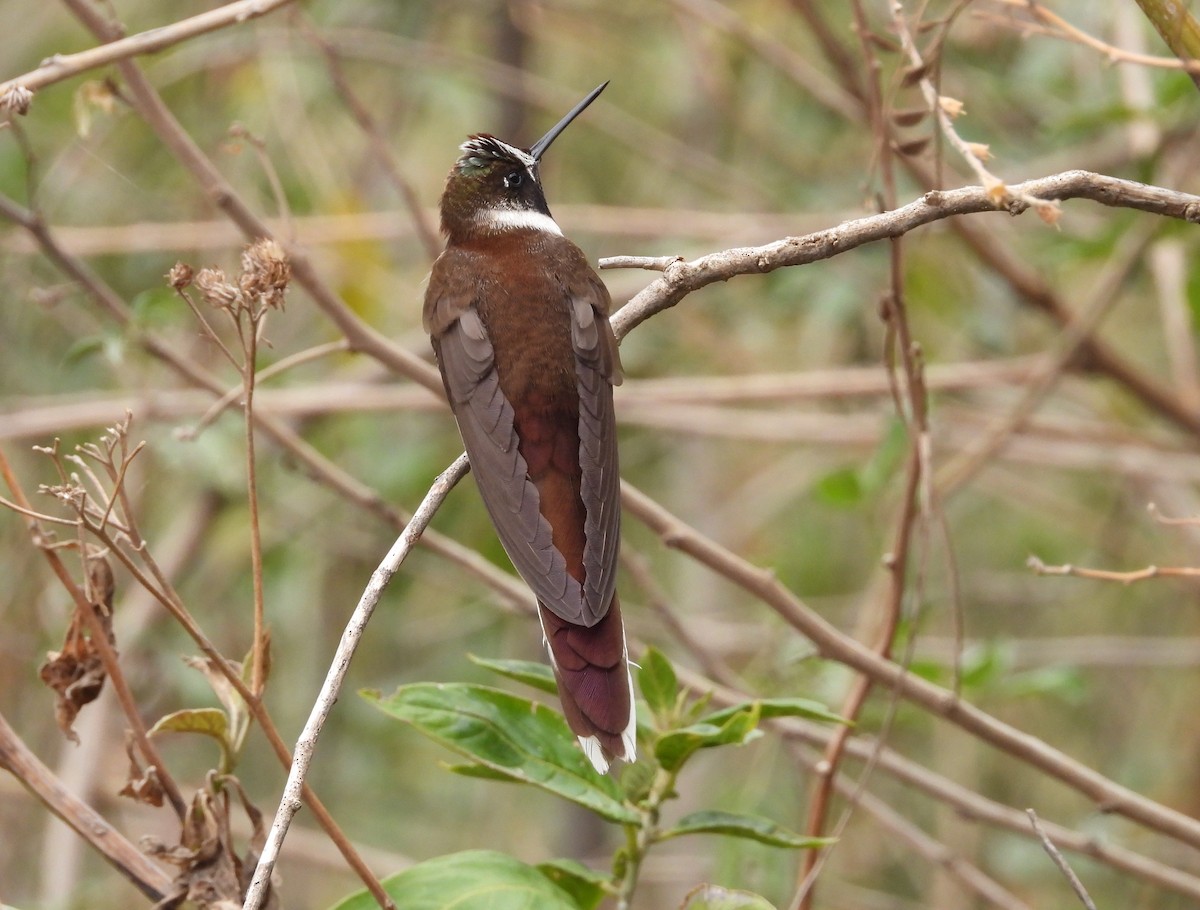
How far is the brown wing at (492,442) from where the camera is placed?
2.28m

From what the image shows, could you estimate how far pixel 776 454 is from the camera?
6.48 meters

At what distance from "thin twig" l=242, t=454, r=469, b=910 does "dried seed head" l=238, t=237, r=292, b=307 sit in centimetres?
35

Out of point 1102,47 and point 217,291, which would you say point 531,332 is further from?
point 1102,47

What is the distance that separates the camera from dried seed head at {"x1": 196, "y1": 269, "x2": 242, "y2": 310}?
1817 millimetres

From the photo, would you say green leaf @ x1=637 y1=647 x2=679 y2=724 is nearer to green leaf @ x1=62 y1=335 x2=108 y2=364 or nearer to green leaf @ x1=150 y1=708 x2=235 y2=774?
green leaf @ x1=150 y1=708 x2=235 y2=774

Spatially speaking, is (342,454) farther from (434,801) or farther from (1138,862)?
(1138,862)

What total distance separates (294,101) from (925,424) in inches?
118

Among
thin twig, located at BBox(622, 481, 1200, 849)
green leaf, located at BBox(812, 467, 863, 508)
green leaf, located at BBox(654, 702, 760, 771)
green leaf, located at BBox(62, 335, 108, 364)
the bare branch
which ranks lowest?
green leaf, located at BBox(654, 702, 760, 771)

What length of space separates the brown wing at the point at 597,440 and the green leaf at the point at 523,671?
0.19 m

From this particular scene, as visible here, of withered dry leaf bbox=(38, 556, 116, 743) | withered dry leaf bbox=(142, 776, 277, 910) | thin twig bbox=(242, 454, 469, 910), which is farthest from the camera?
withered dry leaf bbox=(38, 556, 116, 743)

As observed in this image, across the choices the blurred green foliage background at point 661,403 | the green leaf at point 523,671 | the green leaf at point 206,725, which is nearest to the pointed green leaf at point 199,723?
the green leaf at point 206,725

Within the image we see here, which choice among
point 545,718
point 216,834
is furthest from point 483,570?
point 216,834

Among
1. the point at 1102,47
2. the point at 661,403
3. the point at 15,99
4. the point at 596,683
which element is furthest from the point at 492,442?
the point at 661,403

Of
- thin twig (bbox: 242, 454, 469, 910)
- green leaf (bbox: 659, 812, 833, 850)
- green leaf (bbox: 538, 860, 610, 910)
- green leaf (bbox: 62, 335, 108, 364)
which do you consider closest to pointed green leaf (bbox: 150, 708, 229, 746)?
thin twig (bbox: 242, 454, 469, 910)
